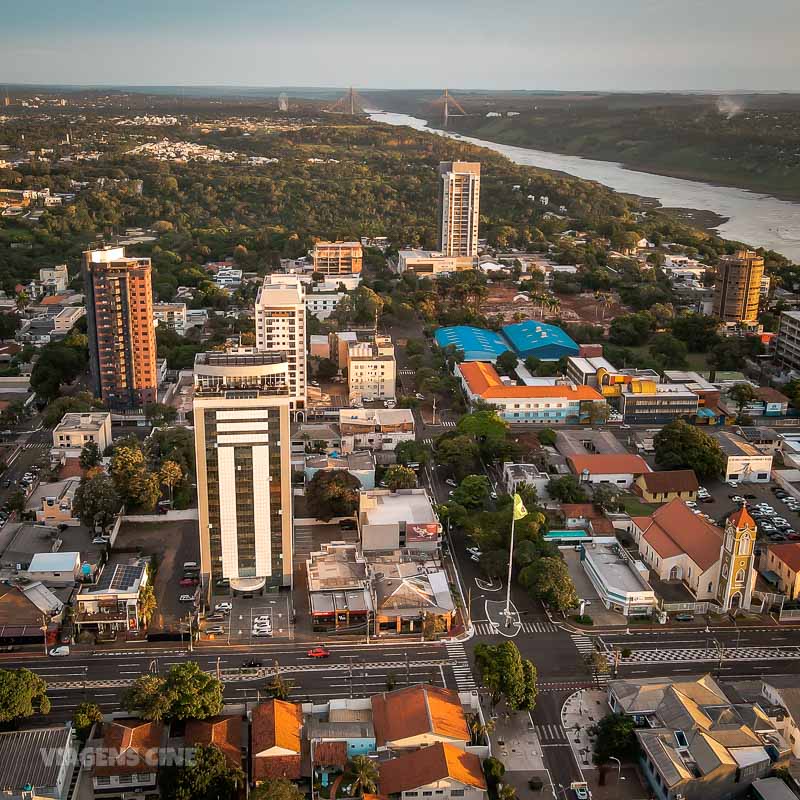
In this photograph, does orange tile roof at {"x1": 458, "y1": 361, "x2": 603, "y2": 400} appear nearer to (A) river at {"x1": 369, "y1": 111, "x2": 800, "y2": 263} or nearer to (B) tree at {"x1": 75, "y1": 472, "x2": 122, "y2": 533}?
(B) tree at {"x1": 75, "y1": 472, "x2": 122, "y2": 533}

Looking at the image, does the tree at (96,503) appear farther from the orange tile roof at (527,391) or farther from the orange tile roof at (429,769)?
the orange tile roof at (527,391)

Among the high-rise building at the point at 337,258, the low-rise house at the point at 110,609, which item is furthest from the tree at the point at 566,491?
the high-rise building at the point at 337,258

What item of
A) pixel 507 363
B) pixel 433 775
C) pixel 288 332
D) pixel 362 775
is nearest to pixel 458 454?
pixel 288 332

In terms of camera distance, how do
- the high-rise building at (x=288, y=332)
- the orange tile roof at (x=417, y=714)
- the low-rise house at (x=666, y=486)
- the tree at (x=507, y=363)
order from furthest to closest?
1. the tree at (x=507, y=363)
2. the high-rise building at (x=288, y=332)
3. the low-rise house at (x=666, y=486)
4. the orange tile roof at (x=417, y=714)

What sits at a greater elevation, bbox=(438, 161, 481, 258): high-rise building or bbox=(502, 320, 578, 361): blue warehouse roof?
bbox=(438, 161, 481, 258): high-rise building

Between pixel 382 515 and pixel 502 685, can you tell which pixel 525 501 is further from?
pixel 502 685

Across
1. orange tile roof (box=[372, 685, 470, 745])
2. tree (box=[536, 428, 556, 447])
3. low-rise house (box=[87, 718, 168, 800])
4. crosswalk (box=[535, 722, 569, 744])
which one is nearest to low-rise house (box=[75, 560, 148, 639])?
low-rise house (box=[87, 718, 168, 800])

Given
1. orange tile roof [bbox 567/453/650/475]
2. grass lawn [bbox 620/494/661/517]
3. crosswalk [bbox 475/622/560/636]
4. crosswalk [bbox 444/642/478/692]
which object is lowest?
crosswalk [bbox 444/642/478/692]

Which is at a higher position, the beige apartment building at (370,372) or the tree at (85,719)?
the beige apartment building at (370,372)

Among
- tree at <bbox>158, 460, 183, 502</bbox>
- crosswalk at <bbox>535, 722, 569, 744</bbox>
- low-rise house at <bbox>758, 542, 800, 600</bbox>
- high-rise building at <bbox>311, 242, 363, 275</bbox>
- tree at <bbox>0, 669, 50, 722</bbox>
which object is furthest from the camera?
high-rise building at <bbox>311, 242, 363, 275</bbox>
